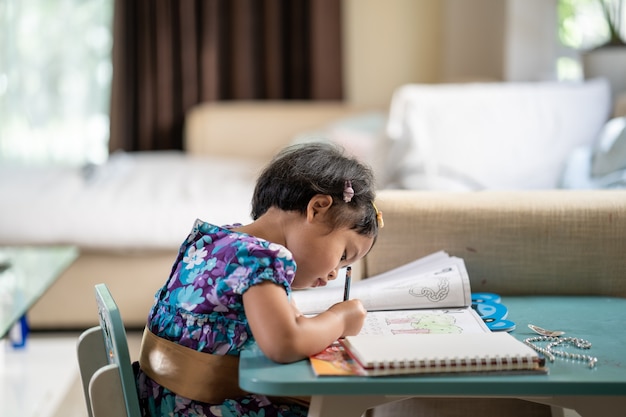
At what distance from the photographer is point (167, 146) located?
406cm

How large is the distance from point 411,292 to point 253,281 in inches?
14.4

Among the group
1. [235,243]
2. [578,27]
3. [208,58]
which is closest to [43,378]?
[235,243]

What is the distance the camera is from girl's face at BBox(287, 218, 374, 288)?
1.19 meters

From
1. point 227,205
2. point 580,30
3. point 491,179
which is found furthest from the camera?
point 580,30

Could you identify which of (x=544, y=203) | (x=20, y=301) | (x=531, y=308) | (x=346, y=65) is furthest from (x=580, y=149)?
(x=346, y=65)

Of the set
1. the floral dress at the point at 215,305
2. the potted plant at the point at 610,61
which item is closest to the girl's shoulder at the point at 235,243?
the floral dress at the point at 215,305

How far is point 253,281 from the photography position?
109 cm

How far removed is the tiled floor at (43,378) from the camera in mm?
2168

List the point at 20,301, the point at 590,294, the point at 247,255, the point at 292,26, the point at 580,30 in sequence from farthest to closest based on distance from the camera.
Answer: the point at 292,26 < the point at 580,30 < the point at 20,301 < the point at 590,294 < the point at 247,255

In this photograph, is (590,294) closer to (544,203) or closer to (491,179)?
(544,203)

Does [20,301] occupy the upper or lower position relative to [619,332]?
lower

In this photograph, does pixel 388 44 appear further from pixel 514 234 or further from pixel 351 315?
pixel 351 315

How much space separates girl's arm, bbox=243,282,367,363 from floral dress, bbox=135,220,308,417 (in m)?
0.02

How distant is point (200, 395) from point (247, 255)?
20 cm
